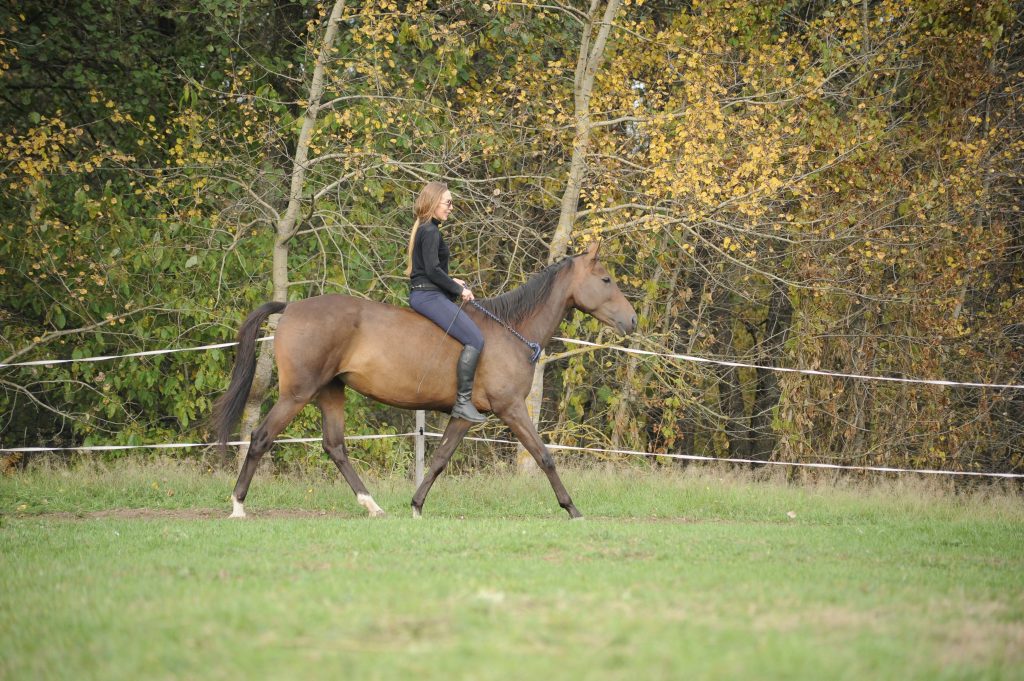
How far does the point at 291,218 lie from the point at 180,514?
4.62m

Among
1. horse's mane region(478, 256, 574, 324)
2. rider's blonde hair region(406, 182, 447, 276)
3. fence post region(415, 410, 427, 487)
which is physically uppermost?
rider's blonde hair region(406, 182, 447, 276)

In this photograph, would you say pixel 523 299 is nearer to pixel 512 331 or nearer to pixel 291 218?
pixel 512 331

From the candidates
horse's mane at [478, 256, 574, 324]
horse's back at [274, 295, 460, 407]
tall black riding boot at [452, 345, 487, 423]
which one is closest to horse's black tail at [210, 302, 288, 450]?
horse's back at [274, 295, 460, 407]

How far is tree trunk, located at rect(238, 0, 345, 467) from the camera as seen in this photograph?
12992 mm

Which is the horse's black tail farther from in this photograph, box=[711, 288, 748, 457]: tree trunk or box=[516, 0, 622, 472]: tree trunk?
box=[711, 288, 748, 457]: tree trunk

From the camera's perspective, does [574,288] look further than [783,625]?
Yes

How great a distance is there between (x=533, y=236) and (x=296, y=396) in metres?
6.42

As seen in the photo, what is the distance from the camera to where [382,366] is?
31.0 ft

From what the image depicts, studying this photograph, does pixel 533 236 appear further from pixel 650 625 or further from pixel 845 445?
pixel 650 625

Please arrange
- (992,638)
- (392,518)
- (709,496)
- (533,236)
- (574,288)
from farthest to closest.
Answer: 1. (533,236)
2. (709,496)
3. (574,288)
4. (392,518)
5. (992,638)

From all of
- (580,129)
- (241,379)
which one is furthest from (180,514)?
(580,129)

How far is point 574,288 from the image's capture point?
1005cm

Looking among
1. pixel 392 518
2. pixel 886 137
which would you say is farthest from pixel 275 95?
pixel 886 137

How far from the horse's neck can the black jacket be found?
82cm
